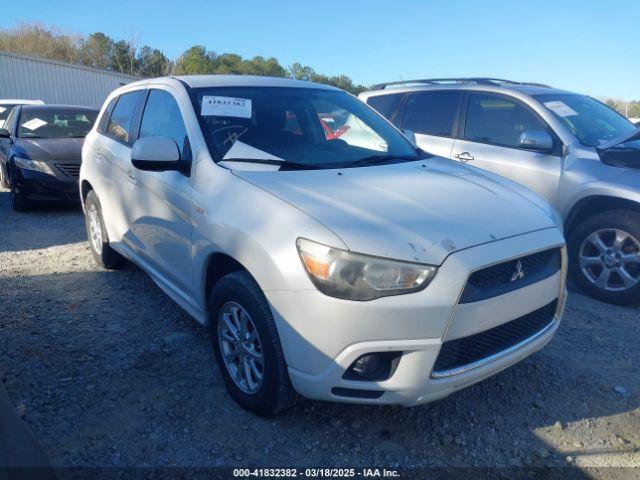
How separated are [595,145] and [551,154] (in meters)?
0.40

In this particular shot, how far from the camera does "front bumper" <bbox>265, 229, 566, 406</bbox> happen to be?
6.70ft

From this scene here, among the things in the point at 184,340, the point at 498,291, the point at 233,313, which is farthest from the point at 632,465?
the point at 184,340

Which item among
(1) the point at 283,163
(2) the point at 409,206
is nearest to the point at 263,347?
(2) the point at 409,206

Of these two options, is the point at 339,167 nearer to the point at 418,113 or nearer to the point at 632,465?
the point at 632,465

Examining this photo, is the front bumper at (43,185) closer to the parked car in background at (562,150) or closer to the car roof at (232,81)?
the car roof at (232,81)

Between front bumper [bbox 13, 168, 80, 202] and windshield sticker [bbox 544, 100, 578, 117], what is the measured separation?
6.17m

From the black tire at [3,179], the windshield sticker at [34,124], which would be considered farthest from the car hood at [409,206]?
the black tire at [3,179]

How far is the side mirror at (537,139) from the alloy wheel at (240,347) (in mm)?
3218

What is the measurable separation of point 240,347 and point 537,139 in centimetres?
331

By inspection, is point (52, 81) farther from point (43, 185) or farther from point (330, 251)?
point (330, 251)

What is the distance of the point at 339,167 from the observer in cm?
298

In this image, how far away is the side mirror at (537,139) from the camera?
4.41 m

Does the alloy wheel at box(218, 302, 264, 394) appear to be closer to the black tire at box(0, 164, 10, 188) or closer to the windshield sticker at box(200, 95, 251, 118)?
the windshield sticker at box(200, 95, 251, 118)

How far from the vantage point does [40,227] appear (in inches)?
260
